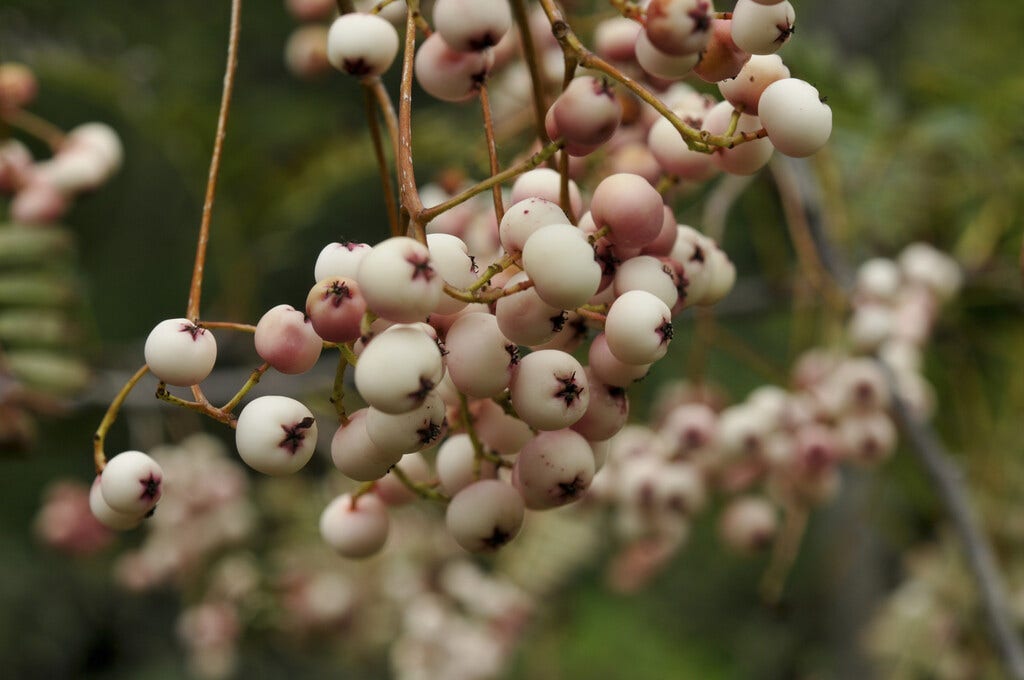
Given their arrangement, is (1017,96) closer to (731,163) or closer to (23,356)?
(731,163)

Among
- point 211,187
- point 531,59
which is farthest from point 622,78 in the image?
point 211,187

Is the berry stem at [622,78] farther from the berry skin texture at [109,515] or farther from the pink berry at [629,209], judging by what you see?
the berry skin texture at [109,515]

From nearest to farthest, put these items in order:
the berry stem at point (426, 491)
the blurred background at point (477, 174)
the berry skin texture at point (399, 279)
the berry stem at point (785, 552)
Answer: the berry skin texture at point (399, 279)
the berry stem at point (426, 491)
the berry stem at point (785, 552)
the blurred background at point (477, 174)

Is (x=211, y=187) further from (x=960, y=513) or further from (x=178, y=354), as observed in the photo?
(x=960, y=513)

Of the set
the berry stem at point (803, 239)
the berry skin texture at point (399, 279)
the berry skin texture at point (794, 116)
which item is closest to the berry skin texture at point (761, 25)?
the berry skin texture at point (794, 116)

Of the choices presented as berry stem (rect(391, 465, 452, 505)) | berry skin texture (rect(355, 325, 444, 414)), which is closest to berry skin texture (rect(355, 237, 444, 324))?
berry skin texture (rect(355, 325, 444, 414))

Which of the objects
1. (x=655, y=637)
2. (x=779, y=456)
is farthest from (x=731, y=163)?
(x=655, y=637)
